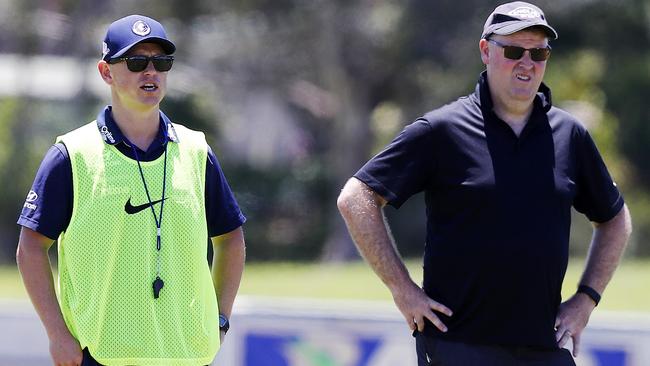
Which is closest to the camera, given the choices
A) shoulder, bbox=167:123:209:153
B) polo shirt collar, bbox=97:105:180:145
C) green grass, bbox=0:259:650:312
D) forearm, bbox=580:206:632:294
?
polo shirt collar, bbox=97:105:180:145

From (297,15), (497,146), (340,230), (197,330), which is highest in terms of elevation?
(497,146)

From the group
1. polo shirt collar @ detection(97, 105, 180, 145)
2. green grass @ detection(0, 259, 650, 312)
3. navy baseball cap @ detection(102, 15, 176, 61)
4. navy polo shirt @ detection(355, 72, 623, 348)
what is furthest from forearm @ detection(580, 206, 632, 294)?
green grass @ detection(0, 259, 650, 312)

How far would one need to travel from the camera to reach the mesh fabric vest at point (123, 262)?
13.7ft

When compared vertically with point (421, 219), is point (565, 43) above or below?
above

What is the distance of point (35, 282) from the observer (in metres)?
4.19

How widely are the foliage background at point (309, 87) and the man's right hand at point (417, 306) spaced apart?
20303 mm

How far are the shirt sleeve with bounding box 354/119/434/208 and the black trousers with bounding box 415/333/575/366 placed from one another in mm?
557

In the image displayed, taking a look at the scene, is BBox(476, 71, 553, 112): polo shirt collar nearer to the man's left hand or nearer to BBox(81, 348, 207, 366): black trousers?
the man's left hand

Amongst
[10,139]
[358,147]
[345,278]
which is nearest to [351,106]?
[358,147]

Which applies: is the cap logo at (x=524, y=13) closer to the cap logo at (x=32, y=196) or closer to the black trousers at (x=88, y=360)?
the cap logo at (x=32, y=196)

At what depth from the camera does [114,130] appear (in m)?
4.28

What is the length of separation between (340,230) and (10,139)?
26.7 feet

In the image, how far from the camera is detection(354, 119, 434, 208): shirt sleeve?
4.57 m

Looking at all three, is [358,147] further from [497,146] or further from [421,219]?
[497,146]
